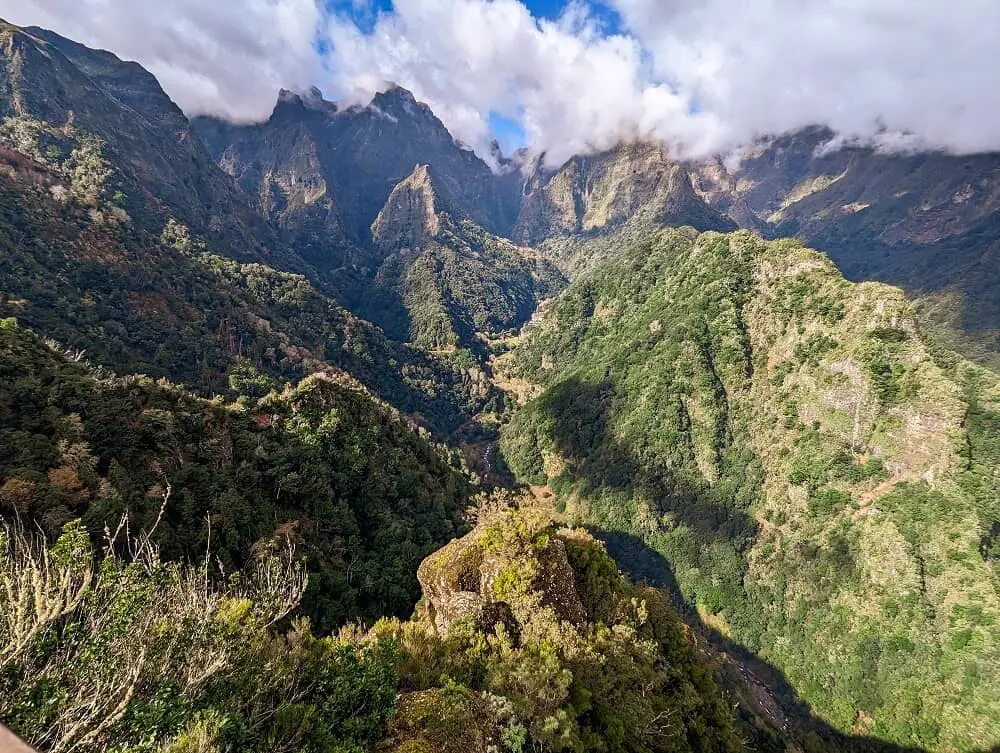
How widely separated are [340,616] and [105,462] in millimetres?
22606

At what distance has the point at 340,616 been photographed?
3784 cm

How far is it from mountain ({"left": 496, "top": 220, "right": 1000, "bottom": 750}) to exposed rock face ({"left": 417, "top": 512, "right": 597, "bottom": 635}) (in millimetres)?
80846

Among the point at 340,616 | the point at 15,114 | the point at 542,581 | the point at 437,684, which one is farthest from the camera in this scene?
the point at 15,114

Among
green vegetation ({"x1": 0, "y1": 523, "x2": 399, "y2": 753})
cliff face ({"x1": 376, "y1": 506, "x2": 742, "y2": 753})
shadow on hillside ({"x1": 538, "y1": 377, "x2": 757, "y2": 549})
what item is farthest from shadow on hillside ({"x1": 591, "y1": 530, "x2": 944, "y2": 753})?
green vegetation ({"x1": 0, "y1": 523, "x2": 399, "y2": 753})

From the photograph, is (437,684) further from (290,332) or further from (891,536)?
(290,332)

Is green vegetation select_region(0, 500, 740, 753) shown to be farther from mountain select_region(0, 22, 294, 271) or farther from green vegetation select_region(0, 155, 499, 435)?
mountain select_region(0, 22, 294, 271)

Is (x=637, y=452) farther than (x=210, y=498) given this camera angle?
Yes

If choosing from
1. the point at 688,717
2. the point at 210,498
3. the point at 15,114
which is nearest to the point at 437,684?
the point at 688,717

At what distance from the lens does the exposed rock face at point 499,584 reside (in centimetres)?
2598

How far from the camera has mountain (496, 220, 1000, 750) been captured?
7269 cm

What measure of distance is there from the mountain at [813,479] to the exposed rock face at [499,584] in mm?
80846

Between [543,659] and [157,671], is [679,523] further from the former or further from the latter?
[157,671]

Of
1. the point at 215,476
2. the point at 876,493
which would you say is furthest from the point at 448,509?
the point at 876,493

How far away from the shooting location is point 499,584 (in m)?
26.8
